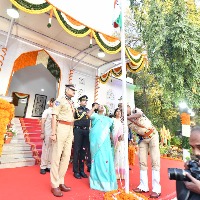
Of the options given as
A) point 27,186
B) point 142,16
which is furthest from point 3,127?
point 142,16

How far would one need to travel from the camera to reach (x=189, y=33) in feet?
33.6

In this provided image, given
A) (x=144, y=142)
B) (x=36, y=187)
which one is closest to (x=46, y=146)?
(x=36, y=187)

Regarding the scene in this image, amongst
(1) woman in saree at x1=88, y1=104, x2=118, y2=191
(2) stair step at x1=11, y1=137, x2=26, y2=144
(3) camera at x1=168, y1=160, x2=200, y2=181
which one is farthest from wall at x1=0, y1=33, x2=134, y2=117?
(3) camera at x1=168, y1=160, x2=200, y2=181

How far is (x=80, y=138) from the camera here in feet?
15.5

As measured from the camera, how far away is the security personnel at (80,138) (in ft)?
14.8

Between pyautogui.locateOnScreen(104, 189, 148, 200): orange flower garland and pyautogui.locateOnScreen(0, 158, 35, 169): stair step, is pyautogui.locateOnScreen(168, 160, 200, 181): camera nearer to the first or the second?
pyautogui.locateOnScreen(104, 189, 148, 200): orange flower garland

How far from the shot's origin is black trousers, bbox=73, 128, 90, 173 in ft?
14.9

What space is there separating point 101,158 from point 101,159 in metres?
0.02

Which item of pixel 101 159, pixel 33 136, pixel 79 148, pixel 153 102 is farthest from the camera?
pixel 153 102

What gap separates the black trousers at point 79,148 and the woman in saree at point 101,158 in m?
0.94

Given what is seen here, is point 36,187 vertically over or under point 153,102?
under

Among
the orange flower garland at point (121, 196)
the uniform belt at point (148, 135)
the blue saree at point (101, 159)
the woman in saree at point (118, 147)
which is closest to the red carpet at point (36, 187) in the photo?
the blue saree at point (101, 159)

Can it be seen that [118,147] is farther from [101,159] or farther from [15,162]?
[15,162]

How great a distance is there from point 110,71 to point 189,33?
4757 millimetres
